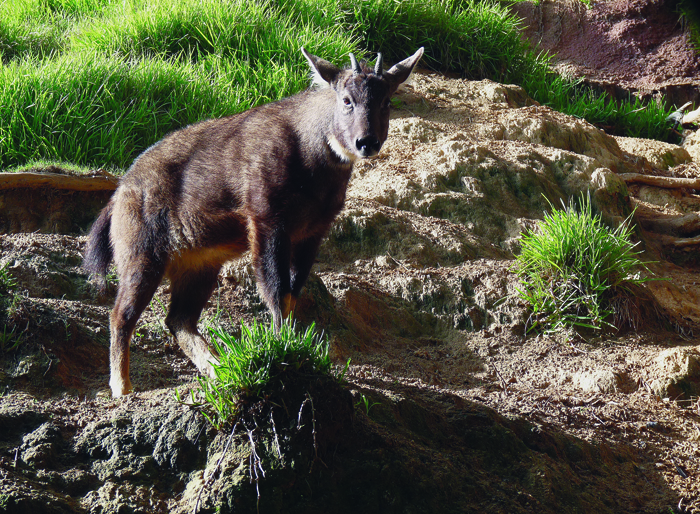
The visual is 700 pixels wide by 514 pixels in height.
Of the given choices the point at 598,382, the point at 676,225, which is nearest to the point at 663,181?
the point at 676,225

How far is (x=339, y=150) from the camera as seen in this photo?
12.6 ft

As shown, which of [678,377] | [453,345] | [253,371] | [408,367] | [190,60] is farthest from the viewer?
[190,60]

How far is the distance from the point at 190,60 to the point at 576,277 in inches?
180

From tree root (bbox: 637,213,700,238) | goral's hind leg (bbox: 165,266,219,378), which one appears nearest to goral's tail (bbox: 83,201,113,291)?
goral's hind leg (bbox: 165,266,219,378)

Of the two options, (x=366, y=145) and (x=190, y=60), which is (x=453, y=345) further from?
(x=190, y=60)

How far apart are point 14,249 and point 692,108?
9068 millimetres

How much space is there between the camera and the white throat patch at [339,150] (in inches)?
150

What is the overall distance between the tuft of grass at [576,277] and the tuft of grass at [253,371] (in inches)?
98.6

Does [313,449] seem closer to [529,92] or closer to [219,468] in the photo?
[219,468]

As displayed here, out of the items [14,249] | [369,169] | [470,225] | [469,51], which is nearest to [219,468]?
[14,249]

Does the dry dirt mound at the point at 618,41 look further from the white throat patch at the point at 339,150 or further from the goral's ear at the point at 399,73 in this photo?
the white throat patch at the point at 339,150

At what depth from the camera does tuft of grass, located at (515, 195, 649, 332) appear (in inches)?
185

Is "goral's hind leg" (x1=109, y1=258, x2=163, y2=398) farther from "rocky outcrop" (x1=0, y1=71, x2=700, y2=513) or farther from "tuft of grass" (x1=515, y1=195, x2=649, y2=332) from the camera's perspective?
"tuft of grass" (x1=515, y1=195, x2=649, y2=332)

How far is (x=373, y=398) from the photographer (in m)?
3.06
